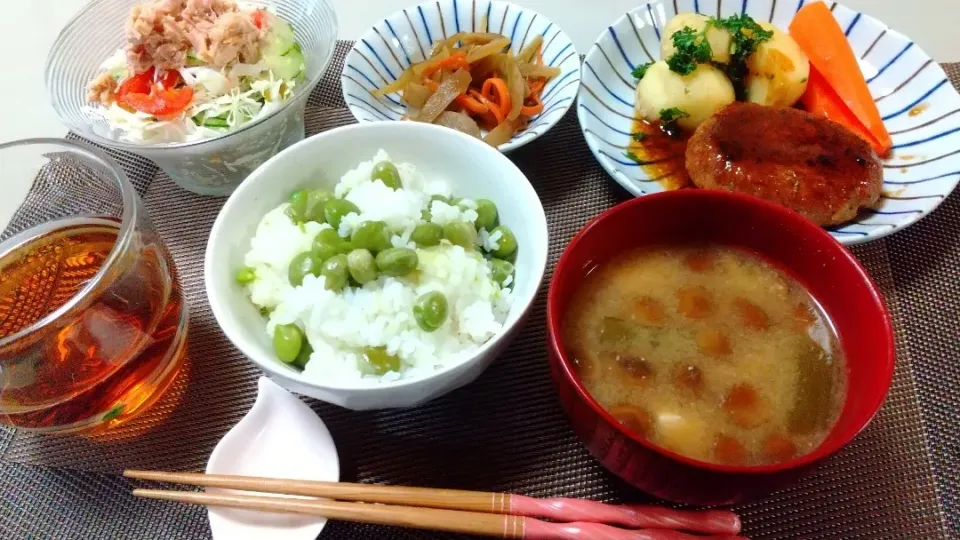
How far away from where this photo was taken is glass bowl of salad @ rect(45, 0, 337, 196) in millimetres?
1943

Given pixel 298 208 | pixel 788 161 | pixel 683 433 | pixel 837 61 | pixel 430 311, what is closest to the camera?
pixel 683 433

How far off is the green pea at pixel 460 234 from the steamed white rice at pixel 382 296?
0.05ft

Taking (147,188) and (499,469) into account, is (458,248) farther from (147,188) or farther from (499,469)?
(147,188)

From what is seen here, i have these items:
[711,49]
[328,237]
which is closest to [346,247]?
[328,237]

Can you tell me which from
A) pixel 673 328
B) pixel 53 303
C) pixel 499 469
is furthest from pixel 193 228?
pixel 673 328

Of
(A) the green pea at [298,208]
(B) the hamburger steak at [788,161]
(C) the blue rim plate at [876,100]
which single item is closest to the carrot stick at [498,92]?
(C) the blue rim plate at [876,100]

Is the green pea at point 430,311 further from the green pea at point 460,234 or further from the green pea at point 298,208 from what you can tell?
the green pea at point 298,208

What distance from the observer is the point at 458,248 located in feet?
4.97

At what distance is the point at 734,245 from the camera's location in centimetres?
144

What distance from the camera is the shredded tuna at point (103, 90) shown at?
2.00 m

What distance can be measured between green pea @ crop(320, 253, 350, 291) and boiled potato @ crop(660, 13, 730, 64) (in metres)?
1.33

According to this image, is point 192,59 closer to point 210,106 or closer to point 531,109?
point 210,106

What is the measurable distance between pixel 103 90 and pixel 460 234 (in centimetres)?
128

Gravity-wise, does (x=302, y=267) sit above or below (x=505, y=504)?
above
